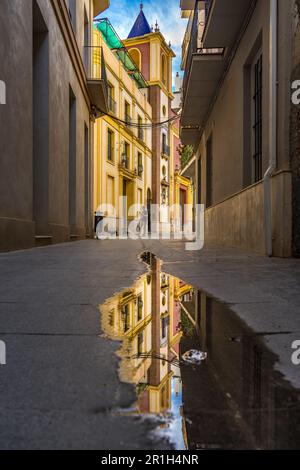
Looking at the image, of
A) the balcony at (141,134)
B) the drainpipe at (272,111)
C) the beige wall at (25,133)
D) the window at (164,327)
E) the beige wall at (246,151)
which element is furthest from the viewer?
the balcony at (141,134)

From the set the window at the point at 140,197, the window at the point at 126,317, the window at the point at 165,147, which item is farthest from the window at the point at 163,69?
the window at the point at 126,317

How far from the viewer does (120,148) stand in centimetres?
2072

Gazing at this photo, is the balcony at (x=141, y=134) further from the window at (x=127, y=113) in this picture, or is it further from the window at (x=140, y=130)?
the window at (x=127, y=113)

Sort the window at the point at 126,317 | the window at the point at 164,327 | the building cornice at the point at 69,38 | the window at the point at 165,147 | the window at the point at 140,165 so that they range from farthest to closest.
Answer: the window at the point at 165,147 < the window at the point at 140,165 < the building cornice at the point at 69,38 < the window at the point at 126,317 < the window at the point at 164,327

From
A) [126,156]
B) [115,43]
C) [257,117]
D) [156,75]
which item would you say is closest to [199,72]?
[257,117]

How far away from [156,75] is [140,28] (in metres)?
3.94

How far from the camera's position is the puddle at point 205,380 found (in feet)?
2.45

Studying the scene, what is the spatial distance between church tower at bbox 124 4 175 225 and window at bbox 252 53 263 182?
913 inches

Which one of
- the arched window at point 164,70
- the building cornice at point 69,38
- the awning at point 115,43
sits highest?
the arched window at point 164,70

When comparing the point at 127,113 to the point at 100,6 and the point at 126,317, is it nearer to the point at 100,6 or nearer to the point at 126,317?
the point at 100,6

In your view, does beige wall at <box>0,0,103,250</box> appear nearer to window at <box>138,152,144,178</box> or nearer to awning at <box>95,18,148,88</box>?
awning at <box>95,18,148,88</box>

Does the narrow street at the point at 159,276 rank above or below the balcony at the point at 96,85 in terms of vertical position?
below

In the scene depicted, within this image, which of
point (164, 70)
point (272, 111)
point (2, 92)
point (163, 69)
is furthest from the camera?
point (164, 70)
